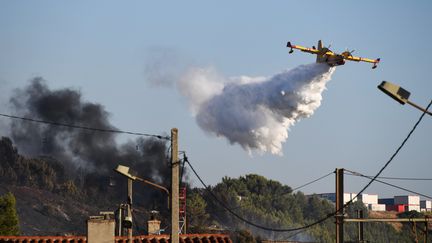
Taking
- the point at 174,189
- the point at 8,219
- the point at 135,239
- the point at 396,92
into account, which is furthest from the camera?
the point at 8,219

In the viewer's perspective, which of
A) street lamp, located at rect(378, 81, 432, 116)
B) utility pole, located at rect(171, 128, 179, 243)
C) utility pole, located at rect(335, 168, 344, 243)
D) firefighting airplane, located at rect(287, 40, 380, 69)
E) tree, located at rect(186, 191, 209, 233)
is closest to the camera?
street lamp, located at rect(378, 81, 432, 116)

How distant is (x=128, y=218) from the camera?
34688mm

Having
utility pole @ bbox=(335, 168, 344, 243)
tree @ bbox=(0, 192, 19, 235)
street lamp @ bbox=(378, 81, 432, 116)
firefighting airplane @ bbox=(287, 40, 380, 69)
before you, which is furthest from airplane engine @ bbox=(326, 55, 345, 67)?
street lamp @ bbox=(378, 81, 432, 116)

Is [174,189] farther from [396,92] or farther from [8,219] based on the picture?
[8,219]

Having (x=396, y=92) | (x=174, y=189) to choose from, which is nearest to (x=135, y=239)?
(x=174, y=189)

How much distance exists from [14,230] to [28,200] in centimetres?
8862

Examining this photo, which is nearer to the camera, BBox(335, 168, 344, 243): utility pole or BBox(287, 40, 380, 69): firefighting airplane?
BBox(335, 168, 344, 243): utility pole

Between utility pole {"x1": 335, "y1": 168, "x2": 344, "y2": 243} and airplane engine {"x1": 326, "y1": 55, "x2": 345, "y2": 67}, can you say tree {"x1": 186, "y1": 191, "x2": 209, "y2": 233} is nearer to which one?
airplane engine {"x1": 326, "y1": 55, "x2": 345, "y2": 67}

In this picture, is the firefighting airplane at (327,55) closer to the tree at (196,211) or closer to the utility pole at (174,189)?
the utility pole at (174,189)

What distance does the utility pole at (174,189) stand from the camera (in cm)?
3266

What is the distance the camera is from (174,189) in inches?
1300

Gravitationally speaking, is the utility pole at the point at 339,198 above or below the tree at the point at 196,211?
below

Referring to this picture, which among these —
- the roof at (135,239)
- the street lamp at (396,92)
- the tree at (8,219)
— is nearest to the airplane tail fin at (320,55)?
the tree at (8,219)

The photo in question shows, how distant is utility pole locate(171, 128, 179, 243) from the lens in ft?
107
